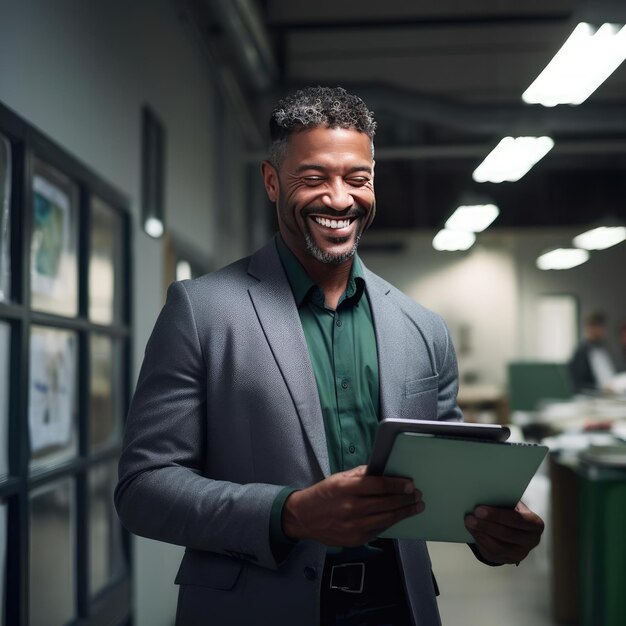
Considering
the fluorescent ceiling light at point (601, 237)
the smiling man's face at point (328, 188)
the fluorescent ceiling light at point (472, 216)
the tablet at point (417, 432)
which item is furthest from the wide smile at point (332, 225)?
the fluorescent ceiling light at point (601, 237)

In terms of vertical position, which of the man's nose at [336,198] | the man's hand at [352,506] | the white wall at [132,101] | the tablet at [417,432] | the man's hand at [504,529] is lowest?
the man's hand at [504,529]

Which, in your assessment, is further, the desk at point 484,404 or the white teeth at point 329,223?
the desk at point 484,404

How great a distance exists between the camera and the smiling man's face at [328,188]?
1.34 metres

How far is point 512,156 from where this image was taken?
5508mm

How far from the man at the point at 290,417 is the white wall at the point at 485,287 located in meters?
9.67

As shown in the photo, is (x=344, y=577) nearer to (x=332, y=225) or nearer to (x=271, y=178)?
(x=332, y=225)

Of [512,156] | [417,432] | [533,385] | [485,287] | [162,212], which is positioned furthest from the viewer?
[485,287]

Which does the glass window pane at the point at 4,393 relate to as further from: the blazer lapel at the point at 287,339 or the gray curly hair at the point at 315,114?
the gray curly hair at the point at 315,114

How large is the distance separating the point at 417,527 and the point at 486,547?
0.39ft

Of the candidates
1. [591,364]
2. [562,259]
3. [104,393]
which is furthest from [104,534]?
[562,259]

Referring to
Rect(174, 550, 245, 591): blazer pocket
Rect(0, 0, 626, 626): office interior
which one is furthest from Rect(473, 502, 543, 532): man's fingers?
Rect(0, 0, 626, 626): office interior

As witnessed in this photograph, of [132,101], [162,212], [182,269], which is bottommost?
[182,269]

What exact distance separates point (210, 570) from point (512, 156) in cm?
474

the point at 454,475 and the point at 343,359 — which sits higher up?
the point at 343,359
